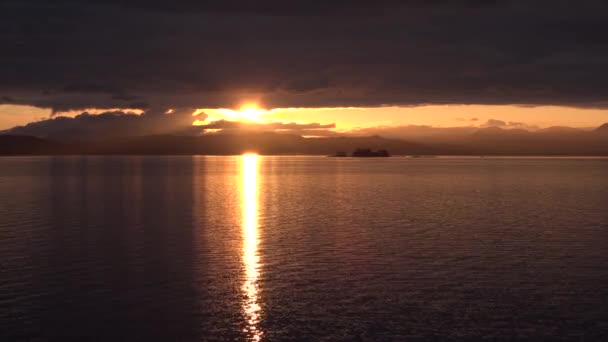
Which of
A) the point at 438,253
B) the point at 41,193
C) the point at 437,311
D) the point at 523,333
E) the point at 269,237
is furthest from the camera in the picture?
the point at 41,193

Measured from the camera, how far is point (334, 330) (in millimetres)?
27875

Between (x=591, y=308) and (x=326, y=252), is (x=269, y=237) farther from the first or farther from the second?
(x=591, y=308)

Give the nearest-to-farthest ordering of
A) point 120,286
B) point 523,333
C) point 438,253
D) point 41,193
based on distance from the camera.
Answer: point 523,333
point 120,286
point 438,253
point 41,193

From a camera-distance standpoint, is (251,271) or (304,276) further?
(251,271)

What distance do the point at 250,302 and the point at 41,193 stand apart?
87790 millimetres

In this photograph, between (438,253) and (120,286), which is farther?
(438,253)

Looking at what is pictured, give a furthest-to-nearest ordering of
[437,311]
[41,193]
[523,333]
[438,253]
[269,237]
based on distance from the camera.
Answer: [41,193] < [269,237] < [438,253] < [437,311] < [523,333]

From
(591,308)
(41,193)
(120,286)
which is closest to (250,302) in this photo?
(120,286)

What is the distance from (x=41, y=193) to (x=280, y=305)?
8919 centimetres

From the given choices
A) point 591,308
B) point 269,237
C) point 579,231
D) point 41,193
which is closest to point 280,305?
point 591,308

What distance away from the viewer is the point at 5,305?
3125 centimetres

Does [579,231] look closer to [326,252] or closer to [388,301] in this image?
[326,252]

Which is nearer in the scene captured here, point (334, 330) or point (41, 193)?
point (334, 330)

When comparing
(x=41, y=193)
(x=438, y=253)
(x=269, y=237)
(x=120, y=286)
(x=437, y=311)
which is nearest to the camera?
(x=437, y=311)
